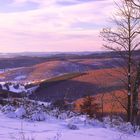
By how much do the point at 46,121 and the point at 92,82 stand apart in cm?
4491

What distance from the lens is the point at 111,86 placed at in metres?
40.2

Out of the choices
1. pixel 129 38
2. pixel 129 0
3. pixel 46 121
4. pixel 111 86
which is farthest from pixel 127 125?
pixel 111 86

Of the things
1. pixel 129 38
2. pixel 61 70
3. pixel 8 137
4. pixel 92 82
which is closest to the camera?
pixel 8 137

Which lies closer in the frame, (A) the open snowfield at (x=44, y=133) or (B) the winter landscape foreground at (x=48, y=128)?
(A) the open snowfield at (x=44, y=133)

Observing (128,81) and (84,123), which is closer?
(84,123)

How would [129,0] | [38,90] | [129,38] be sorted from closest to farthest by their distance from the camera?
[129,0]
[129,38]
[38,90]

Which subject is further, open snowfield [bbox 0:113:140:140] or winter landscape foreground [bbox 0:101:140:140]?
winter landscape foreground [bbox 0:101:140:140]

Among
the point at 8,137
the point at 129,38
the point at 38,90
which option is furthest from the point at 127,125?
the point at 38,90

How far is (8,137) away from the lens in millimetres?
8016

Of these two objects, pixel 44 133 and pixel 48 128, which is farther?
pixel 48 128

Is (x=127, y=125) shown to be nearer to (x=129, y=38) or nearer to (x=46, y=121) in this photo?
(x=46, y=121)

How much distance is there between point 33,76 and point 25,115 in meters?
81.8

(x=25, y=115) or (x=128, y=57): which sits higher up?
(x=128, y=57)

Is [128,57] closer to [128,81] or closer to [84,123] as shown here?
[128,81]
